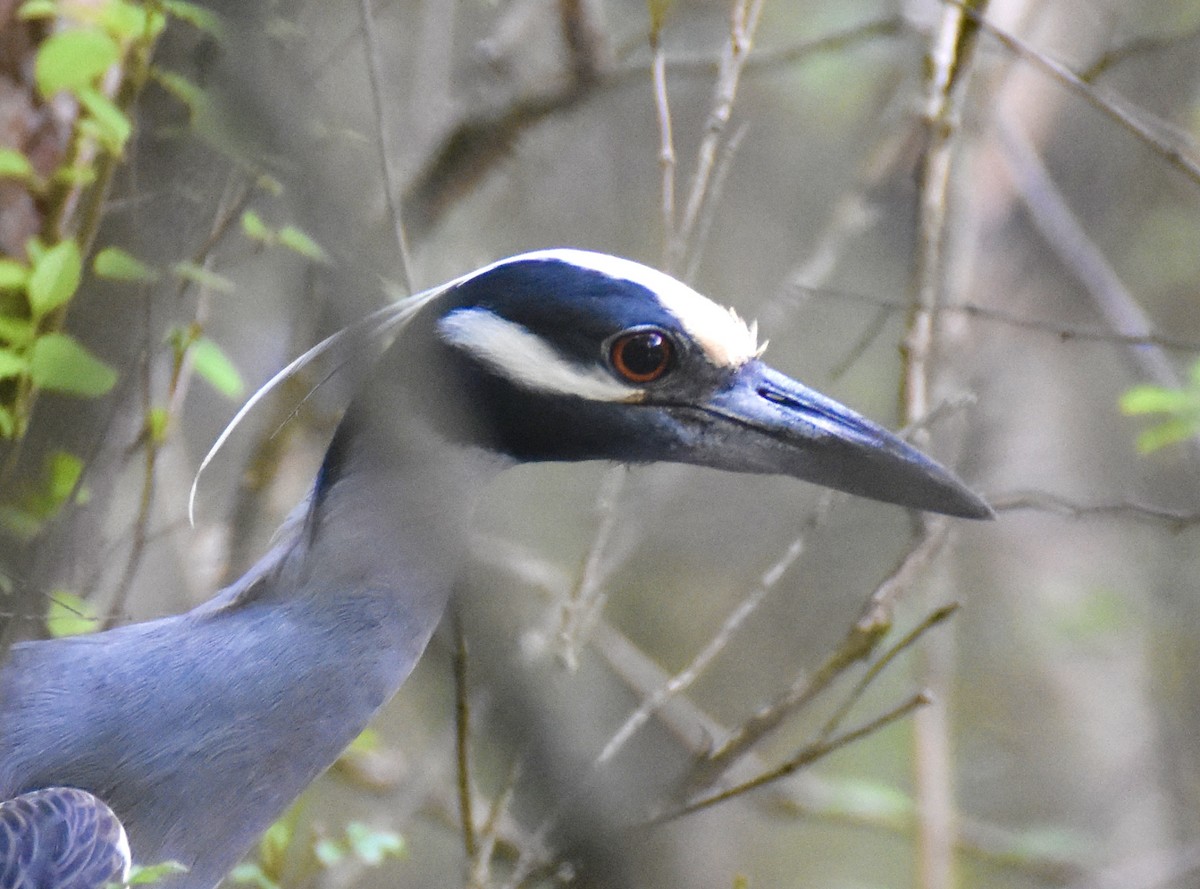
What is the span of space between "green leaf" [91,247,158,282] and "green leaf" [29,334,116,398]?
0.36 feet

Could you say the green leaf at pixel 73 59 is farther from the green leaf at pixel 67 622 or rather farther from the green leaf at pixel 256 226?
the green leaf at pixel 67 622

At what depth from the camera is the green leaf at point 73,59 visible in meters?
1.54

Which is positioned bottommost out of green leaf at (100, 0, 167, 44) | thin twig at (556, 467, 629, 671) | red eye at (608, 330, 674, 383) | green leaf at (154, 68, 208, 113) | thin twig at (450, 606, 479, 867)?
thin twig at (450, 606, 479, 867)

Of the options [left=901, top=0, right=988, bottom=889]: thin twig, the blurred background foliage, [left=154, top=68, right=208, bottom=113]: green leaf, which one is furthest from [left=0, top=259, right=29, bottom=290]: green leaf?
[left=901, top=0, right=988, bottom=889]: thin twig

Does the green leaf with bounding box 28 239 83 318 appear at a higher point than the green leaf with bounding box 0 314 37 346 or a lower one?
higher

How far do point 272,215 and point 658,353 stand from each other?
69 cm

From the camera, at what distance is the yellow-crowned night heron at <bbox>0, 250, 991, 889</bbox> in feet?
4.96

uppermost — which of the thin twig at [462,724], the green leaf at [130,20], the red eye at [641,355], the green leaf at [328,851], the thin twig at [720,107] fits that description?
the thin twig at [720,107]

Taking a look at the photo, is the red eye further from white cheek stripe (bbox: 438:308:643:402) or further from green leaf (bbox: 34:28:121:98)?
green leaf (bbox: 34:28:121:98)

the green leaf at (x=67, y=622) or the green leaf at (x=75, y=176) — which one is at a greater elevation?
the green leaf at (x=75, y=176)

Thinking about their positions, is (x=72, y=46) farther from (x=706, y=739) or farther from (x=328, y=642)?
(x=706, y=739)

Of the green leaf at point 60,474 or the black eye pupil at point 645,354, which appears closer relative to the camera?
the black eye pupil at point 645,354

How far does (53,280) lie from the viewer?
64.5 inches

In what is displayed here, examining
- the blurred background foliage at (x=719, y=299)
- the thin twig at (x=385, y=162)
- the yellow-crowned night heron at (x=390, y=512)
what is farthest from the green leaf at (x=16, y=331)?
the thin twig at (x=385, y=162)
